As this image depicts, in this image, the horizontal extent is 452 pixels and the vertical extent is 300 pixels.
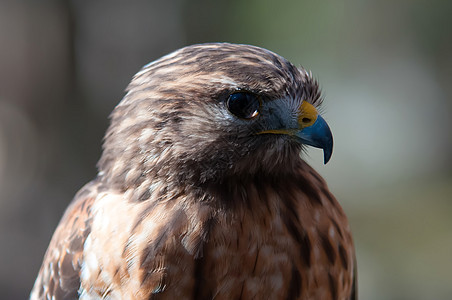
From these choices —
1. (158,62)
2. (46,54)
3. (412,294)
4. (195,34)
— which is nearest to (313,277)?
(158,62)

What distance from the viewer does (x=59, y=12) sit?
7926mm

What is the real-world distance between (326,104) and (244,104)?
5070 millimetres

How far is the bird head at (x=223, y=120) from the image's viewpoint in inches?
81.0

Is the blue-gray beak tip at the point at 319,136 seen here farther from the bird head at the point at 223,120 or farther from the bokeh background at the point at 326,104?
the bokeh background at the point at 326,104

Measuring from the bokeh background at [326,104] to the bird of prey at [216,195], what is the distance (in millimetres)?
4698

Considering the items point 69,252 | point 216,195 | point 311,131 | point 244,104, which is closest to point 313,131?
point 311,131

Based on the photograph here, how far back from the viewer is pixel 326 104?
698cm

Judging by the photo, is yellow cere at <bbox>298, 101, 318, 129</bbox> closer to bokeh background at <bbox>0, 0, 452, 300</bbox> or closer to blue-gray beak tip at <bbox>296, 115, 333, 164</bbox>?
blue-gray beak tip at <bbox>296, 115, 333, 164</bbox>

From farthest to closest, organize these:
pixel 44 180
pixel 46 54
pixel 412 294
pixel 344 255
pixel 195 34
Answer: pixel 195 34
pixel 44 180
pixel 46 54
pixel 412 294
pixel 344 255

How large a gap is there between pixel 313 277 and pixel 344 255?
0.70 feet

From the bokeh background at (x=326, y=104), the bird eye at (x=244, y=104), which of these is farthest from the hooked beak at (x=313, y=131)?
the bokeh background at (x=326, y=104)

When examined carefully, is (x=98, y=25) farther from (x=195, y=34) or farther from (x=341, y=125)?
(x=341, y=125)

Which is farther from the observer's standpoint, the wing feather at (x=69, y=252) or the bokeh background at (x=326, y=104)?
the bokeh background at (x=326, y=104)

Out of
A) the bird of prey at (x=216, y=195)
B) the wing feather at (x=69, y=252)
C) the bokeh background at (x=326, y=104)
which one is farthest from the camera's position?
the bokeh background at (x=326, y=104)
